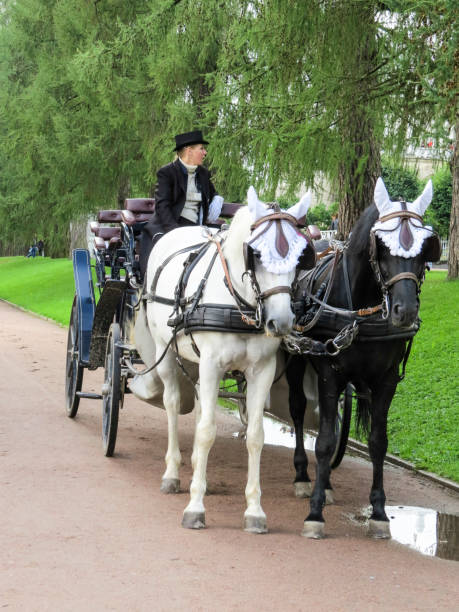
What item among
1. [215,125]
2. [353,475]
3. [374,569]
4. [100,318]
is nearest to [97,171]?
[215,125]

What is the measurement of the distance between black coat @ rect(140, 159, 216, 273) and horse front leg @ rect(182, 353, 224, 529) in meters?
2.12

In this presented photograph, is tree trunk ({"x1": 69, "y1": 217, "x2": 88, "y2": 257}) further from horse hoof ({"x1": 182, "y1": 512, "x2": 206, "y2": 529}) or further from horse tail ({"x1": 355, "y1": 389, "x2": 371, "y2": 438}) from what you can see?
horse hoof ({"x1": 182, "y1": 512, "x2": 206, "y2": 529})

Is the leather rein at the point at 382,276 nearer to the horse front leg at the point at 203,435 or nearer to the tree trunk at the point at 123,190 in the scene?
the horse front leg at the point at 203,435

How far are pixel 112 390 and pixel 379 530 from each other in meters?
2.82

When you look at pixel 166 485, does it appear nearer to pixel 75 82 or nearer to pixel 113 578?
pixel 113 578

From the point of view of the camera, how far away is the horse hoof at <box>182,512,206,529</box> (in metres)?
6.00

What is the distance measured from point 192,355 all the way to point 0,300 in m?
25.8

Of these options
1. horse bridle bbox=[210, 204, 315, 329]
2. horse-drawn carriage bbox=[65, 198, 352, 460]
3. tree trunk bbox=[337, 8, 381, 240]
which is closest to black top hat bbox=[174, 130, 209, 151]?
horse-drawn carriage bbox=[65, 198, 352, 460]

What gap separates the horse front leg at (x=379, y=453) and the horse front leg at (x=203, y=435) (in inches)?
41.1

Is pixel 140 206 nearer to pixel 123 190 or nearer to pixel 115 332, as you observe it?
pixel 115 332

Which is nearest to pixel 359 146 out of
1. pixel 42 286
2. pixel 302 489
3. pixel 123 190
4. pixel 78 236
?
pixel 302 489

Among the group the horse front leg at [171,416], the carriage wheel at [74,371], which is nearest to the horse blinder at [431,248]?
the horse front leg at [171,416]

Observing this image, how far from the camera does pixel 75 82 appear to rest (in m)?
26.6

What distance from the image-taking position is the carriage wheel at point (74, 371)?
9555 millimetres
